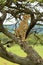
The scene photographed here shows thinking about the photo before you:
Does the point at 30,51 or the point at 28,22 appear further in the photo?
the point at 28,22

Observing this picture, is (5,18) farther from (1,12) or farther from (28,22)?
(28,22)

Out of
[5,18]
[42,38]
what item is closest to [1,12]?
[5,18]

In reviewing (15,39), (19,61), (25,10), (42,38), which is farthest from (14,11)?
(42,38)

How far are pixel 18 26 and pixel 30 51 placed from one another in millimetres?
818

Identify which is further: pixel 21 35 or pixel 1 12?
pixel 21 35

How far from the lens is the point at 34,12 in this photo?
229 inches

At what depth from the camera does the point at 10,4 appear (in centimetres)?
561

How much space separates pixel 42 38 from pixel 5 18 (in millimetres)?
1594

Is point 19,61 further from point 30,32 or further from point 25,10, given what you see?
point 25,10

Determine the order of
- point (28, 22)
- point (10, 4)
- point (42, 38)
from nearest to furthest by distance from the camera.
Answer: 1. point (10, 4)
2. point (28, 22)
3. point (42, 38)

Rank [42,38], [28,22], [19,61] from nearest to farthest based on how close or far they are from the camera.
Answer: [19,61] < [28,22] < [42,38]

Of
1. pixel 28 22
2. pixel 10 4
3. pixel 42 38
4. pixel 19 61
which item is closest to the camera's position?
pixel 10 4

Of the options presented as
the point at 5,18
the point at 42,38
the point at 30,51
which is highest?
the point at 5,18

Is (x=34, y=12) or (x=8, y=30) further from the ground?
(x=34, y=12)
